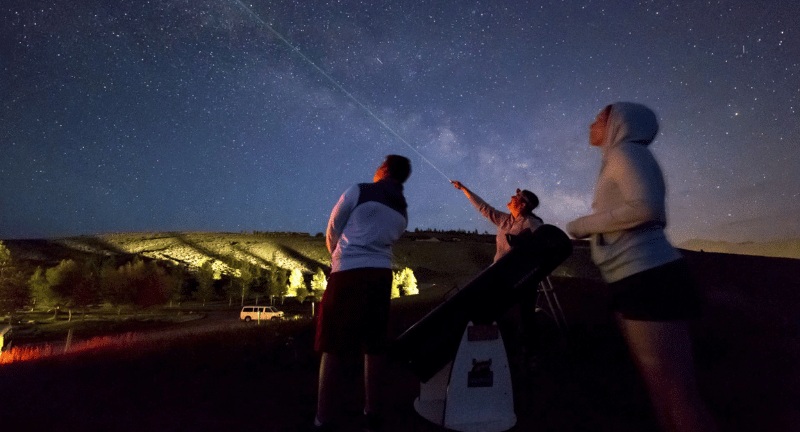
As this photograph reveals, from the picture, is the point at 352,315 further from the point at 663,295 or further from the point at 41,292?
the point at 41,292

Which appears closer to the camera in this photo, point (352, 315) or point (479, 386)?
point (352, 315)

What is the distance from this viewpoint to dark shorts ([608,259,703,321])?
2115 mm

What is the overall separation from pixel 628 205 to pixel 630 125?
0.53 m

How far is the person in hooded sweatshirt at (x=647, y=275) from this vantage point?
2.10m

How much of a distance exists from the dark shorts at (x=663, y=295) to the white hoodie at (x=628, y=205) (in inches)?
1.8

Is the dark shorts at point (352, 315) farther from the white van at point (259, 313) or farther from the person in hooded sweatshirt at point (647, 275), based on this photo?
the white van at point (259, 313)

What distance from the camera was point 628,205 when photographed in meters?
2.17

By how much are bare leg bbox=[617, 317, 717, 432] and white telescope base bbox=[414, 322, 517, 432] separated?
141 centimetres

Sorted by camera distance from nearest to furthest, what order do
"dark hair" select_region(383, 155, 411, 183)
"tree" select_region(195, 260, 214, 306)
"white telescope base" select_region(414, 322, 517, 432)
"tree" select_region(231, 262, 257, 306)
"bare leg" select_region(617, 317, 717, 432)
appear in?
1. "bare leg" select_region(617, 317, 717, 432)
2. "white telescope base" select_region(414, 322, 517, 432)
3. "dark hair" select_region(383, 155, 411, 183)
4. "tree" select_region(231, 262, 257, 306)
5. "tree" select_region(195, 260, 214, 306)

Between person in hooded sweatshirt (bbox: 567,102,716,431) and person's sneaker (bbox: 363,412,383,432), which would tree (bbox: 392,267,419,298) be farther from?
person in hooded sweatshirt (bbox: 567,102,716,431)

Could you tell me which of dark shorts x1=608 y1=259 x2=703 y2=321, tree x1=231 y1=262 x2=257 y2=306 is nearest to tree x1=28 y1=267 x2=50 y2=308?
tree x1=231 y1=262 x2=257 y2=306

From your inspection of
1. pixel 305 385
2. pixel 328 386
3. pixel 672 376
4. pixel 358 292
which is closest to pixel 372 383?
pixel 328 386

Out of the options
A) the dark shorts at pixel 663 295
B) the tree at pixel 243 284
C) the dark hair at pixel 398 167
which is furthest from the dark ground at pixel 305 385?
the tree at pixel 243 284

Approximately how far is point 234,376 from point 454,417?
3122 millimetres
